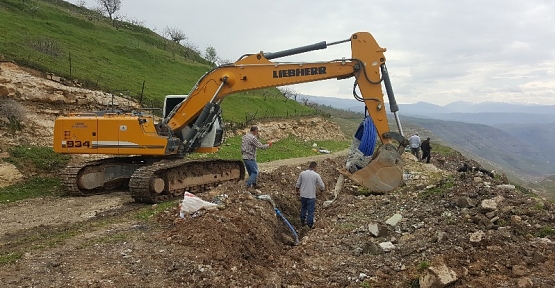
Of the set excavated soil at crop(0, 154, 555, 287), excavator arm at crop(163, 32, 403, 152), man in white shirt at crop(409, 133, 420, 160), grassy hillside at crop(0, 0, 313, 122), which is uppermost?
grassy hillside at crop(0, 0, 313, 122)

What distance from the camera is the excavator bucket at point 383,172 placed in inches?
400

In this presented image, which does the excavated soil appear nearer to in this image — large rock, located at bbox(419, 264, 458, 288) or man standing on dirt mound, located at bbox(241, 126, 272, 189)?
large rock, located at bbox(419, 264, 458, 288)

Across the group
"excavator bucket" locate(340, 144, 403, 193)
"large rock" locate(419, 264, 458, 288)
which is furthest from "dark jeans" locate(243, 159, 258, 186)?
"large rock" locate(419, 264, 458, 288)

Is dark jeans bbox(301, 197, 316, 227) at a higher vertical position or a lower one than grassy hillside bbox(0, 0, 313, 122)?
lower

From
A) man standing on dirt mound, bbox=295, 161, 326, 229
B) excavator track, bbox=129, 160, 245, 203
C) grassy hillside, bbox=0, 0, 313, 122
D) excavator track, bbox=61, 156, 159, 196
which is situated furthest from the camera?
grassy hillside, bbox=0, 0, 313, 122

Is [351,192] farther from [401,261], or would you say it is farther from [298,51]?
[401,261]

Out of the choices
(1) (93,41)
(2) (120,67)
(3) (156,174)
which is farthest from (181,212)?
(1) (93,41)

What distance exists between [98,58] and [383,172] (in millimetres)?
23243

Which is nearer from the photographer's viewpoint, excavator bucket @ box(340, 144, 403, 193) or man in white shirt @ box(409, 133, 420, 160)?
excavator bucket @ box(340, 144, 403, 193)

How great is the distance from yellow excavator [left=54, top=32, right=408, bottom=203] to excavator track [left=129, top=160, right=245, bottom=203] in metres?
0.02

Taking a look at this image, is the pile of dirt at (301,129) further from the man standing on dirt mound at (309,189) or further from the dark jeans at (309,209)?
the man standing on dirt mound at (309,189)

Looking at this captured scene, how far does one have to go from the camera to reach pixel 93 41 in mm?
31562

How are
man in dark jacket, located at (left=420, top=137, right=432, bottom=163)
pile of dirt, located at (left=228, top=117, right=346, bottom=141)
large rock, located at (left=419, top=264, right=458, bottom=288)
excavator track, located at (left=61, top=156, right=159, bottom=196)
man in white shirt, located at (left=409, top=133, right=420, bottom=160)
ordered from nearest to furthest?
large rock, located at (left=419, top=264, right=458, bottom=288) < excavator track, located at (left=61, top=156, right=159, bottom=196) < man in dark jacket, located at (left=420, top=137, right=432, bottom=163) < man in white shirt, located at (left=409, top=133, right=420, bottom=160) < pile of dirt, located at (left=228, top=117, right=346, bottom=141)

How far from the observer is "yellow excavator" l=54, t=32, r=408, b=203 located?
10.5 metres
